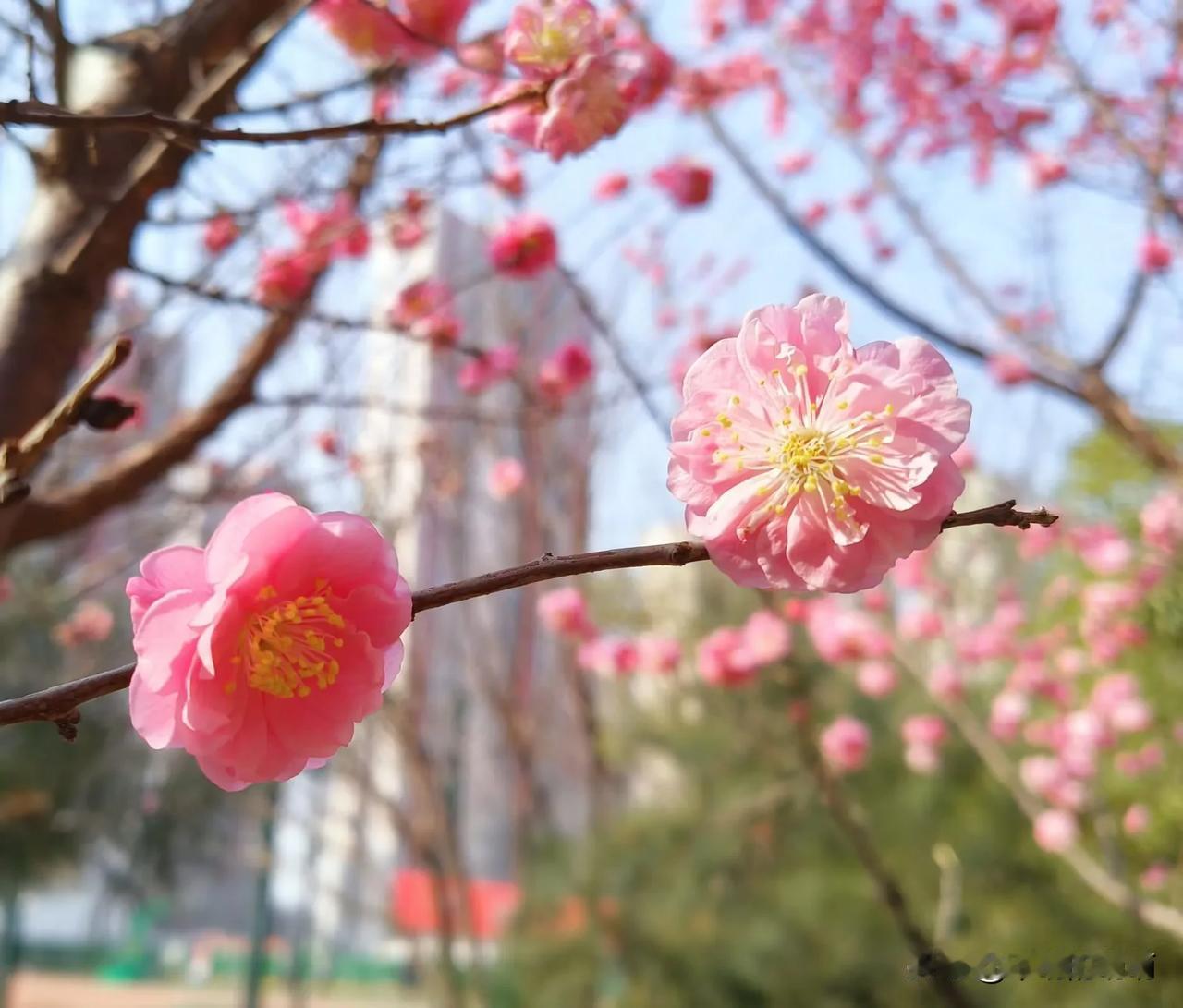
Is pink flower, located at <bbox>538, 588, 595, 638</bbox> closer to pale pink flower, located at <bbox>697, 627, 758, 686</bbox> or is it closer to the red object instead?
pale pink flower, located at <bbox>697, 627, 758, 686</bbox>

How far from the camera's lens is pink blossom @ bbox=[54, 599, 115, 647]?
2.56 metres

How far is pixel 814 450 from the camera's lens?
1.55 feet

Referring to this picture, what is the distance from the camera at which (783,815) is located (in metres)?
3.48

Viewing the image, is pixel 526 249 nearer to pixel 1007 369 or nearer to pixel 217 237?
pixel 217 237

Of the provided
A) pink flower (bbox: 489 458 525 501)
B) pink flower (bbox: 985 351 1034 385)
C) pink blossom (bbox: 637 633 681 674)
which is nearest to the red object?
pink blossom (bbox: 637 633 681 674)

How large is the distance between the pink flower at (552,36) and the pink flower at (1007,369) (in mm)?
1523

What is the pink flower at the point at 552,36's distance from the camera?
69 cm

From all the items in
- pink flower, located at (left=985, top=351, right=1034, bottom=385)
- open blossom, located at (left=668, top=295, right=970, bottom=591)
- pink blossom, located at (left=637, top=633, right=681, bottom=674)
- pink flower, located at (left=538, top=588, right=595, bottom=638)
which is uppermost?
pink flower, located at (left=985, top=351, right=1034, bottom=385)

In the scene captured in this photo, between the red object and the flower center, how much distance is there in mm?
2927

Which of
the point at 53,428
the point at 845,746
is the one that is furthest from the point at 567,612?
the point at 53,428

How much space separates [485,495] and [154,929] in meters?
3.64

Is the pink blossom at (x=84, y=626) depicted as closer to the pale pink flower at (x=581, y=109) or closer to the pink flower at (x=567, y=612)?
the pink flower at (x=567, y=612)

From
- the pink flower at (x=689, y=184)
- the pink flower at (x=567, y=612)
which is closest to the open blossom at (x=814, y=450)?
the pink flower at (x=689, y=184)

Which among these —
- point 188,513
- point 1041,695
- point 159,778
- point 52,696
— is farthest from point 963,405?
point 159,778
